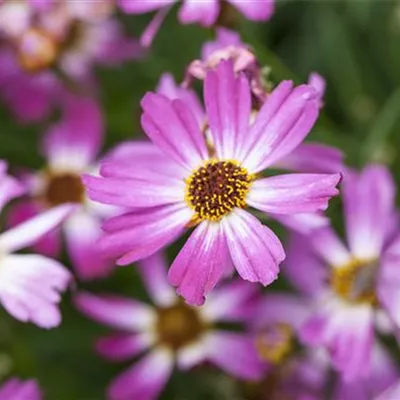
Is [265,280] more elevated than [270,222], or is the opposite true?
[265,280]

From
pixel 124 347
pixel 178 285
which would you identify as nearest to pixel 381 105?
pixel 124 347

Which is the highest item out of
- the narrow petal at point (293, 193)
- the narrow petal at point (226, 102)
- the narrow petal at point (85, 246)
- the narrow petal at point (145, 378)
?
the narrow petal at point (226, 102)

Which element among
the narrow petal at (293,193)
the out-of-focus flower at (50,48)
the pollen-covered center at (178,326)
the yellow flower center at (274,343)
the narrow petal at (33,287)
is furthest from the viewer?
the out-of-focus flower at (50,48)

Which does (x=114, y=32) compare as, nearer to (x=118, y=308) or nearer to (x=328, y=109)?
(x=328, y=109)

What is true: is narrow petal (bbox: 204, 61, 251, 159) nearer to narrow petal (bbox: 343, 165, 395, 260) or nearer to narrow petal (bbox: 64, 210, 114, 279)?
narrow petal (bbox: 343, 165, 395, 260)

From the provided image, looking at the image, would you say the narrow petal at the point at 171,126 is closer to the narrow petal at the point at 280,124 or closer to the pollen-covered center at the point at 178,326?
the narrow petal at the point at 280,124

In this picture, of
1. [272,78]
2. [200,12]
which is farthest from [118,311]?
[200,12]

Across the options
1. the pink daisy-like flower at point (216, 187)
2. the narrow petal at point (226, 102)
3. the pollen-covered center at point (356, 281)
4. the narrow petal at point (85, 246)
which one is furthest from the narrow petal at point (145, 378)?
the narrow petal at point (226, 102)

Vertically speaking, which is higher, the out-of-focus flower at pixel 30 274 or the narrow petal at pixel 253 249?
the narrow petal at pixel 253 249
